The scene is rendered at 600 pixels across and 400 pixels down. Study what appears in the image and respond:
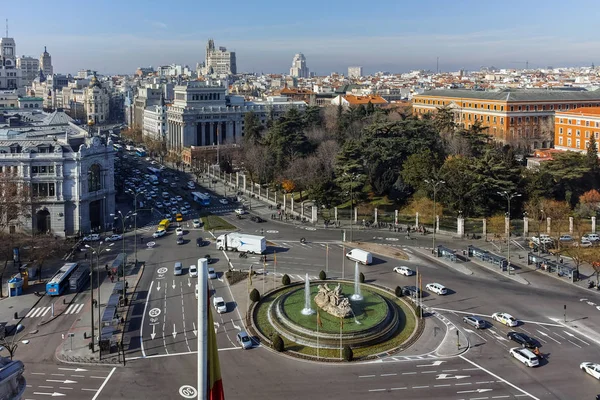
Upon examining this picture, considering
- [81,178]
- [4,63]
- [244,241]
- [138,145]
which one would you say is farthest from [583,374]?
[4,63]

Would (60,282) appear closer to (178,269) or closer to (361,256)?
(178,269)

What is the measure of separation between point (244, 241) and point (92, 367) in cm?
2294

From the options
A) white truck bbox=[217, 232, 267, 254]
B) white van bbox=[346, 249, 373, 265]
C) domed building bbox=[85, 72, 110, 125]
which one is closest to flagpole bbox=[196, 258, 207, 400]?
white van bbox=[346, 249, 373, 265]

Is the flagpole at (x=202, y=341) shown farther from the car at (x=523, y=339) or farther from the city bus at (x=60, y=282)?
the city bus at (x=60, y=282)

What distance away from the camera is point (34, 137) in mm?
60594

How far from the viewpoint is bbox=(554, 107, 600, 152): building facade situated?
279 feet

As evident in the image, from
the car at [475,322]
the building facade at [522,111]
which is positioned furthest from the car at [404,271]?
the building facade at [522,111]

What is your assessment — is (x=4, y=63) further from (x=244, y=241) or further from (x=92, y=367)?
(x=92, y=367)

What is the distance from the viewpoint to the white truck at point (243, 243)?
166 ft

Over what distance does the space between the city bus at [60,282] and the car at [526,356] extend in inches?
1173

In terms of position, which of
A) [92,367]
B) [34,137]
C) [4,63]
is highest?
[4,63]

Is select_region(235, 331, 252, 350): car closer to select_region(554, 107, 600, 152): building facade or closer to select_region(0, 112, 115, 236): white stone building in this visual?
select_region(0, 112, 115, 236): white stone building

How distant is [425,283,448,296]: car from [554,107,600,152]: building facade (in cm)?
5445

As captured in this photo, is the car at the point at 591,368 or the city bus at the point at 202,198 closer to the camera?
the car at the point at 591,368
